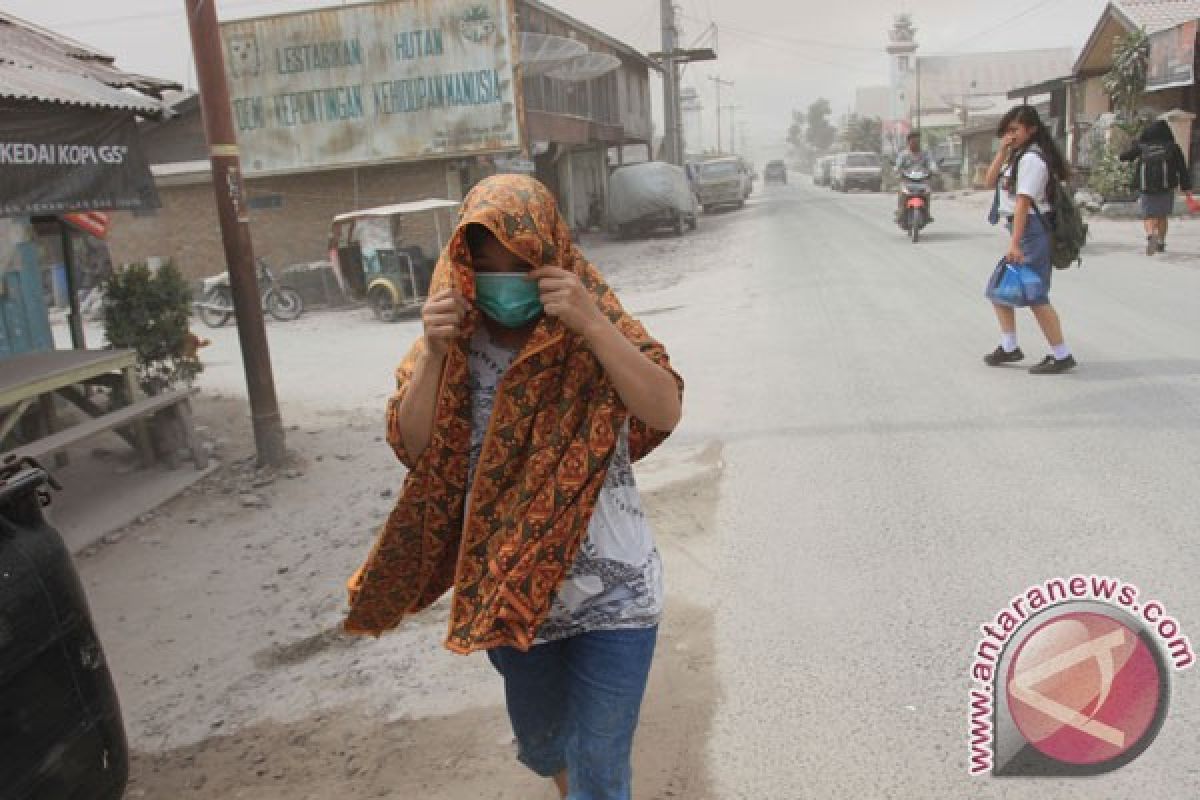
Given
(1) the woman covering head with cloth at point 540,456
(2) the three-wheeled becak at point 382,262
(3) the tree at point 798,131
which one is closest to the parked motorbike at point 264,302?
(2) the three-wheeled becak at point 382,262

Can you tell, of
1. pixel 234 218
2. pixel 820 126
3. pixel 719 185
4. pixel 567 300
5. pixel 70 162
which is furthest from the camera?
pixel 820 126

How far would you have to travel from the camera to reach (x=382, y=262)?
50.5 feet

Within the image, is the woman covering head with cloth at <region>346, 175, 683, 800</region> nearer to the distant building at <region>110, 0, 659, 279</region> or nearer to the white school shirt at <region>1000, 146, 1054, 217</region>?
the white school shirt at <region>1000, 146, 1054, 217</region>

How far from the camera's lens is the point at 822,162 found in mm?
57625

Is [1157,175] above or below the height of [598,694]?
above

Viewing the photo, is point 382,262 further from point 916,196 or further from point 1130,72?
point 1130,72

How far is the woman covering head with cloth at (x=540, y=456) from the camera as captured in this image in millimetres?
1914

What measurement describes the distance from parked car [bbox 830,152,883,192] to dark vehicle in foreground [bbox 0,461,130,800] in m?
44.2

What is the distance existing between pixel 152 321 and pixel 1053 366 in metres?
6.72

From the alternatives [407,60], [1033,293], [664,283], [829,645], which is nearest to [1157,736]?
[829,645]

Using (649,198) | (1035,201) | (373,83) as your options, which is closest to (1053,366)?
(1035,201)

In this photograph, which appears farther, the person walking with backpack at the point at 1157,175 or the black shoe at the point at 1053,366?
the person walking with backpack at the point at 1157,175

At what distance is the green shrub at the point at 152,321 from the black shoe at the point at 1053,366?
6466 millimetres

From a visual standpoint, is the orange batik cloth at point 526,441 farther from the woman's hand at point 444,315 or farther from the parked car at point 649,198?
the parked car at point 649,198
